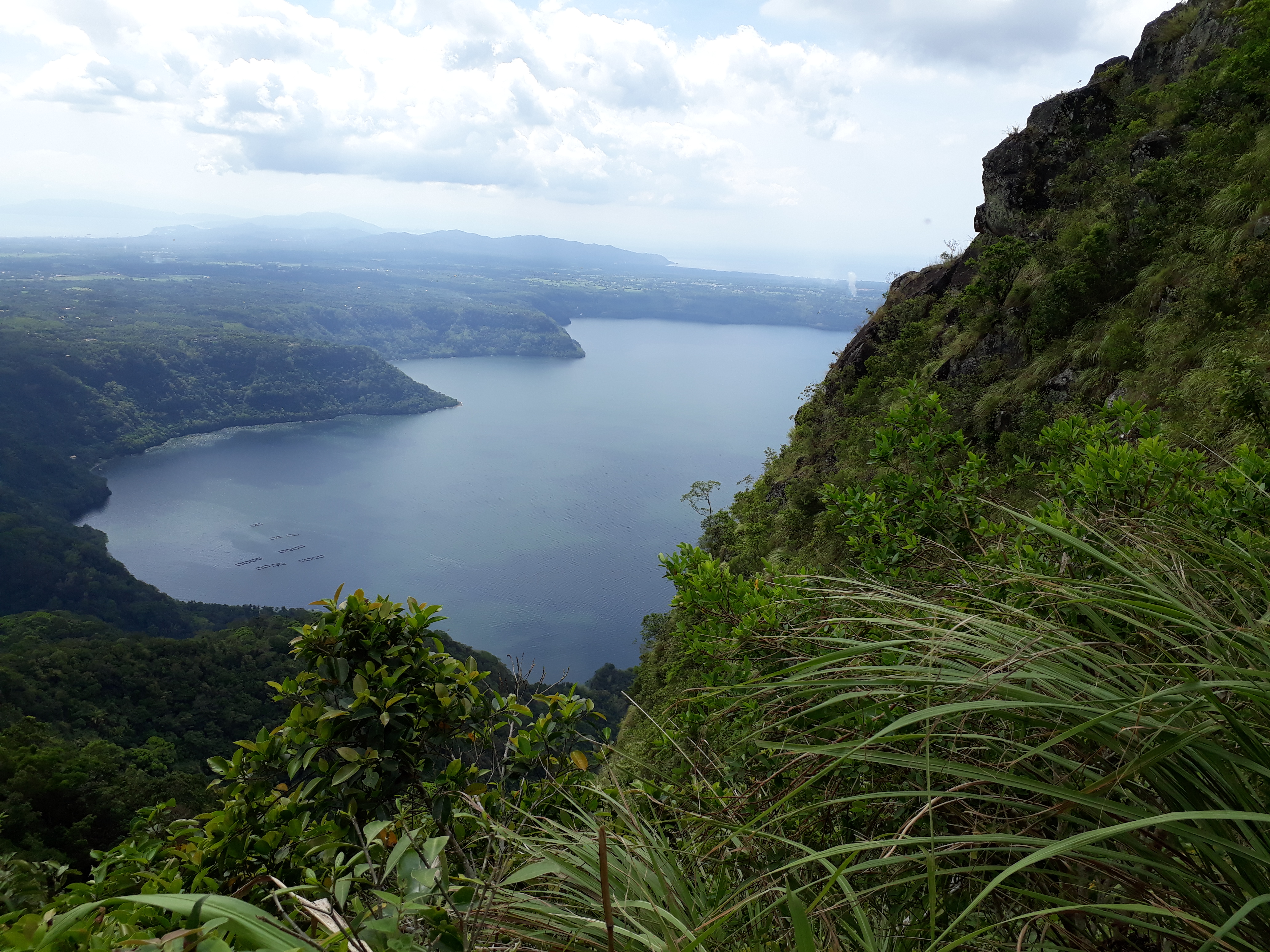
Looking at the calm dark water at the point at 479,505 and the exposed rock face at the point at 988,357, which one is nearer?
the exposed rock face at the point at 988,357

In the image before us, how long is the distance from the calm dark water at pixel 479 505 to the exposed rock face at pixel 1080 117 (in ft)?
61.8

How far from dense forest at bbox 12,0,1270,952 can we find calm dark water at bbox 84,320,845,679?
28.4 metres

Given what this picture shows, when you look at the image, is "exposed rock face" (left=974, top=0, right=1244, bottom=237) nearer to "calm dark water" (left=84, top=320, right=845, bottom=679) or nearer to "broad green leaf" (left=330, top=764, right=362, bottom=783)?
"broad green leaf" (left=330, top=764, right=362, bottom=783)

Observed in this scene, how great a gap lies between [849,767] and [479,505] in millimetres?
54463

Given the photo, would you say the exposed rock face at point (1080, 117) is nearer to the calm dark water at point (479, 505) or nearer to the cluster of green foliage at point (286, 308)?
the calm dark water at point (479, 505)

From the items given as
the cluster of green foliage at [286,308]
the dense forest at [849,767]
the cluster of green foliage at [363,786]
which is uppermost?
the dense forest at [849,767]

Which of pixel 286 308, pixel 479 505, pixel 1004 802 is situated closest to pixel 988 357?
pixel 1004 802

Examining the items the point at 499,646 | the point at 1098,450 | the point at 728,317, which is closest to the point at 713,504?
the point at 499,646

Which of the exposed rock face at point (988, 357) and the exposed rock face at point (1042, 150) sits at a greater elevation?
the exposed rock face at point (1042, 150)

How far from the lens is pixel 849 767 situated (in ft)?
3.41

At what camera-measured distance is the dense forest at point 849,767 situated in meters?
0.74

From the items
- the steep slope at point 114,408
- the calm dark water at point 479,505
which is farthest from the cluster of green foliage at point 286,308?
the calm dark water at point 479,505

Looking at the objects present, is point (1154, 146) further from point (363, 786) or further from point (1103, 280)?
point (363, 786)

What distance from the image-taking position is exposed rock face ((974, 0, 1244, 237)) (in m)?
9.04
